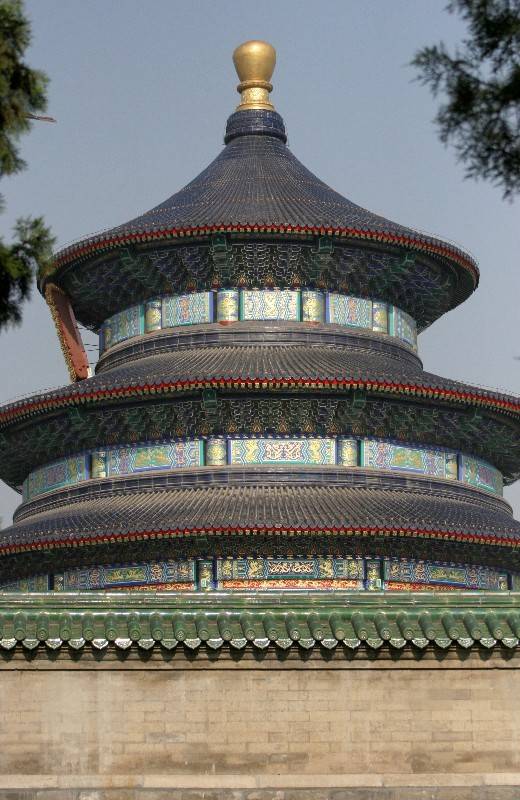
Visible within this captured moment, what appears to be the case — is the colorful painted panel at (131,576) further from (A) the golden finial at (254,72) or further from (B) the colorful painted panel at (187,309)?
(A) the golden finial at (254,72)

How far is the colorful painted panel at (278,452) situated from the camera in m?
36.6

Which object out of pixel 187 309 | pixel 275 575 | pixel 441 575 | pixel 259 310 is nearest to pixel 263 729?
pixel 275 575

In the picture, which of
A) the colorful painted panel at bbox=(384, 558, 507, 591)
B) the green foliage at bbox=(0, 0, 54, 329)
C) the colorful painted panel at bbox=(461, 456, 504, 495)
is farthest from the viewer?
the colorful painted panel at bbox=(461, 456, 504, 495)

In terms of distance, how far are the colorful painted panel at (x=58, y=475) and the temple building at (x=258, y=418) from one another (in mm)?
44

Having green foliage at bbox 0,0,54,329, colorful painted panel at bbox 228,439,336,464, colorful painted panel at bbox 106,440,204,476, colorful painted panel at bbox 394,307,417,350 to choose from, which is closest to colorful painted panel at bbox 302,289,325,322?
colorful painted panel at bbox 394,307,417,350

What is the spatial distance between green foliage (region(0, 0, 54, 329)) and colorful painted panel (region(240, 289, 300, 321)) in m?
20.2

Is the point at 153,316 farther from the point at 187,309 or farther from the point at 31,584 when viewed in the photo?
the point at 31,584

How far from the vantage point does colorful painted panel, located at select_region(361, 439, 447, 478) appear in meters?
37.1

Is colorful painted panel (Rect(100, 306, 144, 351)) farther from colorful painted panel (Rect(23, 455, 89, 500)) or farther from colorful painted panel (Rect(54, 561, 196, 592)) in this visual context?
colorful painted panel (Rect(54, 561, 196, 592))

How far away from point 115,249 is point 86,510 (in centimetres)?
609

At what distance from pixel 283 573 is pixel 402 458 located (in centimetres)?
408

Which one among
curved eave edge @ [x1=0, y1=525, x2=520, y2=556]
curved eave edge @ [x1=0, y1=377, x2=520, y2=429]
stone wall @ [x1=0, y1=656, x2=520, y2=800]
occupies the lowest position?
stone wall @ [x1=0, y1=656, x2=520, y2=800]

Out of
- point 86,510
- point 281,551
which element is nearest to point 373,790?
point 281,551

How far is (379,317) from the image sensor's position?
132ft
